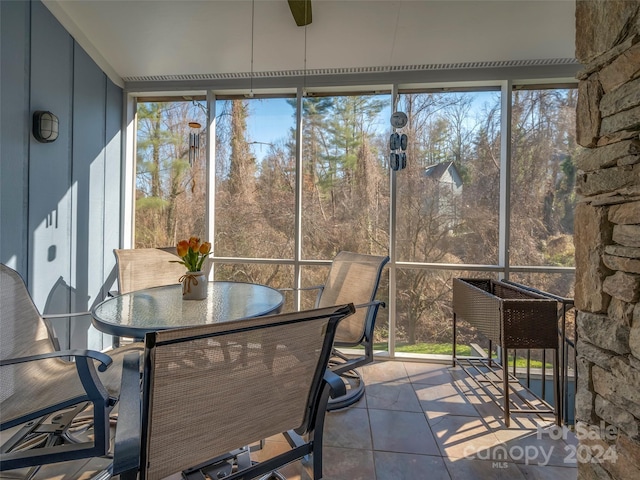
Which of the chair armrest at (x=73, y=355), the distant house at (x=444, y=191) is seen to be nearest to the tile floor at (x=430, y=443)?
the chair armrest at (x=73, y=355)

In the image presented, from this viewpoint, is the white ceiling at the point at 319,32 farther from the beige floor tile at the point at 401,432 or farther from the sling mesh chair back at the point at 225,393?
the beige floor tile at the point at 401,432

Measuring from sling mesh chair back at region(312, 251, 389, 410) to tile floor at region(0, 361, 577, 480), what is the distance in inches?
6.9

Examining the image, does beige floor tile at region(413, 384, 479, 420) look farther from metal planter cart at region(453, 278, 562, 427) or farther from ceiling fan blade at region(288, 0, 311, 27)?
ceiling fan blade at region(288, 0, 311, 27)

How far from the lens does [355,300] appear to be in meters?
2.47

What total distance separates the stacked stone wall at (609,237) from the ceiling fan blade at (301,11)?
5.99ft

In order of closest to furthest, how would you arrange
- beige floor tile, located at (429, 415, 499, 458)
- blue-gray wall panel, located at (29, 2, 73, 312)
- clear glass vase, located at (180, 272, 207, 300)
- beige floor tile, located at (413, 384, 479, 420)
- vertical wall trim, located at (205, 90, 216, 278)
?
beige floor tile, located at (429, 415, 499, 458) → clear glass vase, located at (180, 272, 207, 300) → beige floor tile, located at (413, 384, 479, 420) → blue-gray wall panel, located at (29, 2, 73, 312) → vertical wall trim, located at (205, 90, 216, 278)

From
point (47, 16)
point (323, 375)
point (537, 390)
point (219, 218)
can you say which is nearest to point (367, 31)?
point (219, 218)

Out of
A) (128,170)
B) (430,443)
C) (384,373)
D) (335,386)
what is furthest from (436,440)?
(128,170)

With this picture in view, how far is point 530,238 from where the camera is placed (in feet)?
10.0

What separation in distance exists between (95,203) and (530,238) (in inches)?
167

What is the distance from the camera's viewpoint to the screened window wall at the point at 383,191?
3.04 meters

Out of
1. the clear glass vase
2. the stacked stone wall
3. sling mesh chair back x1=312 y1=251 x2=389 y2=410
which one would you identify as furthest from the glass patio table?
the stacked stone wall

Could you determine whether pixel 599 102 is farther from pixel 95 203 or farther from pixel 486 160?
pixel 95 203

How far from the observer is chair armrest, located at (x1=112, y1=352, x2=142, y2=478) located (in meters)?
0.83
